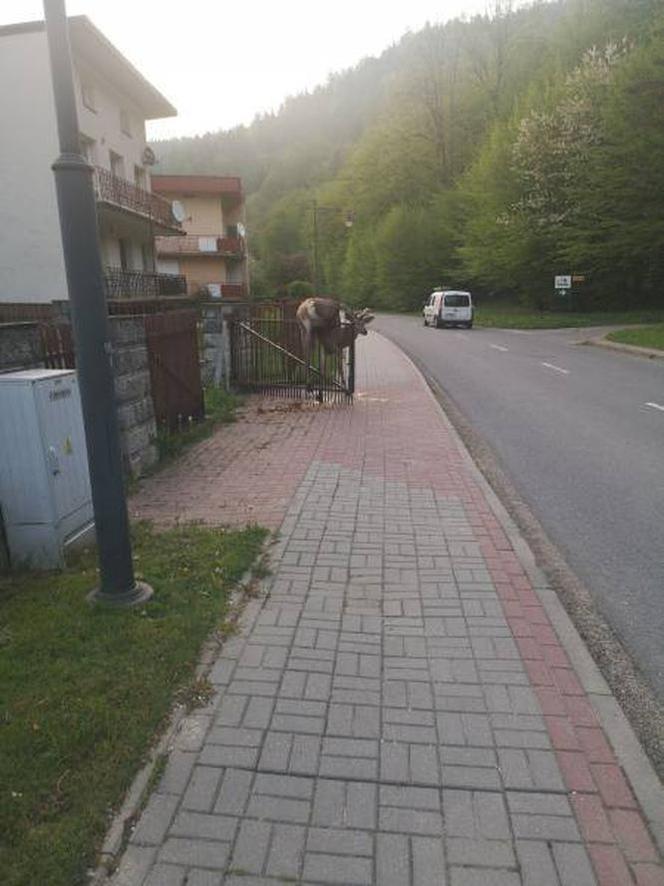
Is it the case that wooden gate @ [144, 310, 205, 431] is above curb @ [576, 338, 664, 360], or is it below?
above

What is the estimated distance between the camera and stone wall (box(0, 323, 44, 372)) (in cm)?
521

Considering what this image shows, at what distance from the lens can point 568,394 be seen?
13.4 m

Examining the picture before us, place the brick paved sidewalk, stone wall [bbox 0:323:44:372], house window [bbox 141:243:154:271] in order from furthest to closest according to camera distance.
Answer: house window [bbox 141:243:154:271]
stone wall [bbox 0:323:44:372]
the brick paved sidewalk

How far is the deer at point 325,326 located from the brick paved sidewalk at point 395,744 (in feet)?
24.3

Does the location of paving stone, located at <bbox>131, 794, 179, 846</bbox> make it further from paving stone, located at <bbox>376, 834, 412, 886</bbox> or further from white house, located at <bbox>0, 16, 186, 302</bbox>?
white house, located at <bbox>0, 16, 186, 302</bbox>

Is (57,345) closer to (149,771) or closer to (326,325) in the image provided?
(149,771)

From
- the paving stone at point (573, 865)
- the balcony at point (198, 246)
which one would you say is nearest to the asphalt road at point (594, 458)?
the paving stone at point (573, 865)

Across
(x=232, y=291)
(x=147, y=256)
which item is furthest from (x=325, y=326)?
(x=232, y=291)

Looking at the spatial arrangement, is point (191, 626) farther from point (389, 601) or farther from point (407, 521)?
point (407, 521)

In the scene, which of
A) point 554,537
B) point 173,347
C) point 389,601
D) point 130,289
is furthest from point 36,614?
point 130,289

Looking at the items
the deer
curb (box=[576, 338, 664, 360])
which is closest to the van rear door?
curb (box=[576, 338, 664, 360])

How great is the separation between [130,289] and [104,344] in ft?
80.8

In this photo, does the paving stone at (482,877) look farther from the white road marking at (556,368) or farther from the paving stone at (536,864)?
the white road marking at (556,368)

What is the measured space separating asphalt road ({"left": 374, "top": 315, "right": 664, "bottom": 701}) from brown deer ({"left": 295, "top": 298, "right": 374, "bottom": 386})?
8.29 feet
